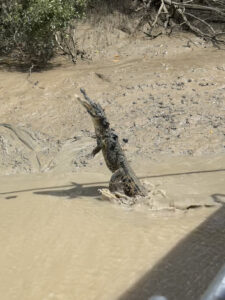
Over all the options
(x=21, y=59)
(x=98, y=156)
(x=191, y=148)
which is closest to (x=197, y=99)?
(x=191, y=148)

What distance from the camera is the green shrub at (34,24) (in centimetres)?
967

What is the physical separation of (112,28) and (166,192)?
766 centimetres

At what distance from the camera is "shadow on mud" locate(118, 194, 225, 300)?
3451 millimetres

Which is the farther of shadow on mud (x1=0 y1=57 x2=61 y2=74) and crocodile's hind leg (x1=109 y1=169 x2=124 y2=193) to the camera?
shadow on mud (x1=0 y1=57 x2=61 y2=74)

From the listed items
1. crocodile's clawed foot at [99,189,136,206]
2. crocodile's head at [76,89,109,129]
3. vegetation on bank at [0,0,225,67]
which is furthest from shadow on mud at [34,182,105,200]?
vegetation on bank at [0,0,225,67]

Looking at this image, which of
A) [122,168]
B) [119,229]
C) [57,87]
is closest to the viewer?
[119,229]

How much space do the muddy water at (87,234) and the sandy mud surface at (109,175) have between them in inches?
0.6

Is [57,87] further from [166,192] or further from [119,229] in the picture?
[119,229]

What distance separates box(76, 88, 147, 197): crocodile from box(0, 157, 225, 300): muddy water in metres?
0.29

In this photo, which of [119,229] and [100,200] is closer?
[119,229]

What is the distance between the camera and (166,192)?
18.2 feet

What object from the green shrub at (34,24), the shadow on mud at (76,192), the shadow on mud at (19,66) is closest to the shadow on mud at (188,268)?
the shadow on mud at (76,192)

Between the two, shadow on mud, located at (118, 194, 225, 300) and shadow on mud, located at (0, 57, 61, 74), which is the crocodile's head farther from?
shadow on mud, located at (0, 57, 61, 74)

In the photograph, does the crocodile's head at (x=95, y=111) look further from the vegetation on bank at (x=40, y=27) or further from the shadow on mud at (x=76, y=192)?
the vegetation on bank at (x=40, y=27)
